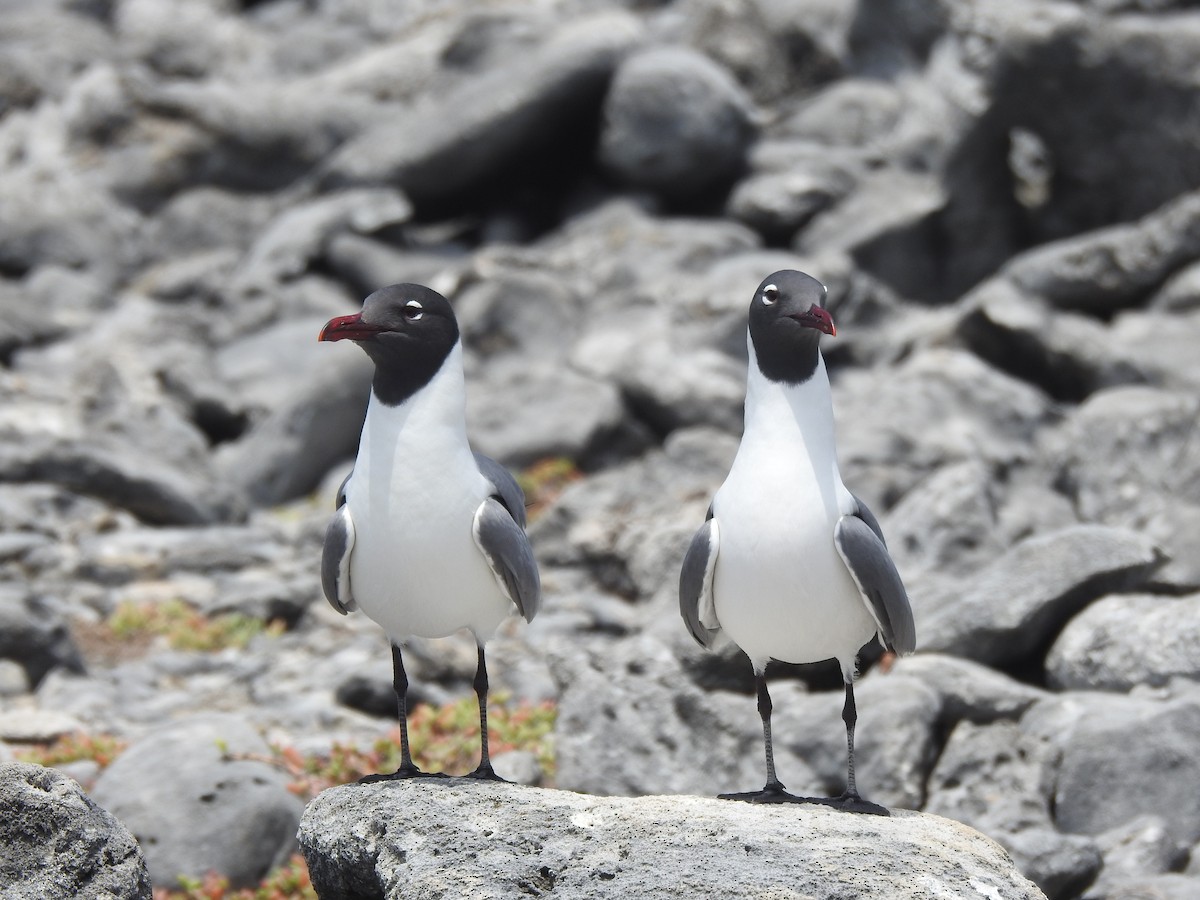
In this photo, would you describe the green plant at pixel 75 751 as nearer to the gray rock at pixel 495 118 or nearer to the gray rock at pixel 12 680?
the gray rock at pixel 12 680

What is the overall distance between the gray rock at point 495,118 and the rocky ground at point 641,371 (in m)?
0.06

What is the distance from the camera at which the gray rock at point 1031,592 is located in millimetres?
9461

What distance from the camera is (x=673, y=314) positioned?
17312 millimetres

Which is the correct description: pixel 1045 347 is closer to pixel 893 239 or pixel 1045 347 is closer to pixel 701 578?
pixel 893 239

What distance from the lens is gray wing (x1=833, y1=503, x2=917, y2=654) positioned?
5551mm

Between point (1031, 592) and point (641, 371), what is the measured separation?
7.38m

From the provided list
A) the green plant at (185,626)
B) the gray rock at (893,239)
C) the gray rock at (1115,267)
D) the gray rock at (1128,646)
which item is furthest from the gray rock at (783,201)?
the gray rock at (1128,646)

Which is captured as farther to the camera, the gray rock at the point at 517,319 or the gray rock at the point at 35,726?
the gray rock at the point at 517,319

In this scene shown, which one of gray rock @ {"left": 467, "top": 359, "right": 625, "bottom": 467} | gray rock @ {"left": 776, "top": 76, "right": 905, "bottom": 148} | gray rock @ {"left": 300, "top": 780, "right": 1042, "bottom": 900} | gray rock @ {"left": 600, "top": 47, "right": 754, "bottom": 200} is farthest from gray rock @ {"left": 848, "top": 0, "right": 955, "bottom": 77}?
gray rock @ {"left": 300, "top": 780, "right": 1042, "bottom": 900}

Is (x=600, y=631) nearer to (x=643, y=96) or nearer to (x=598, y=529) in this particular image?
(x=598, y=529)

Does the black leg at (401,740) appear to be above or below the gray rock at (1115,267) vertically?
above

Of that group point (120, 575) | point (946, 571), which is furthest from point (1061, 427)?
point (120, 575)

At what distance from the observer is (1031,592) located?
9508 mm

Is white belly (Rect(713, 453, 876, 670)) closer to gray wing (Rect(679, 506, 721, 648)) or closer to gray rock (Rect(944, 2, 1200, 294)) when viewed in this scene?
gray wing (Rect(679, 506, 721, 648))
